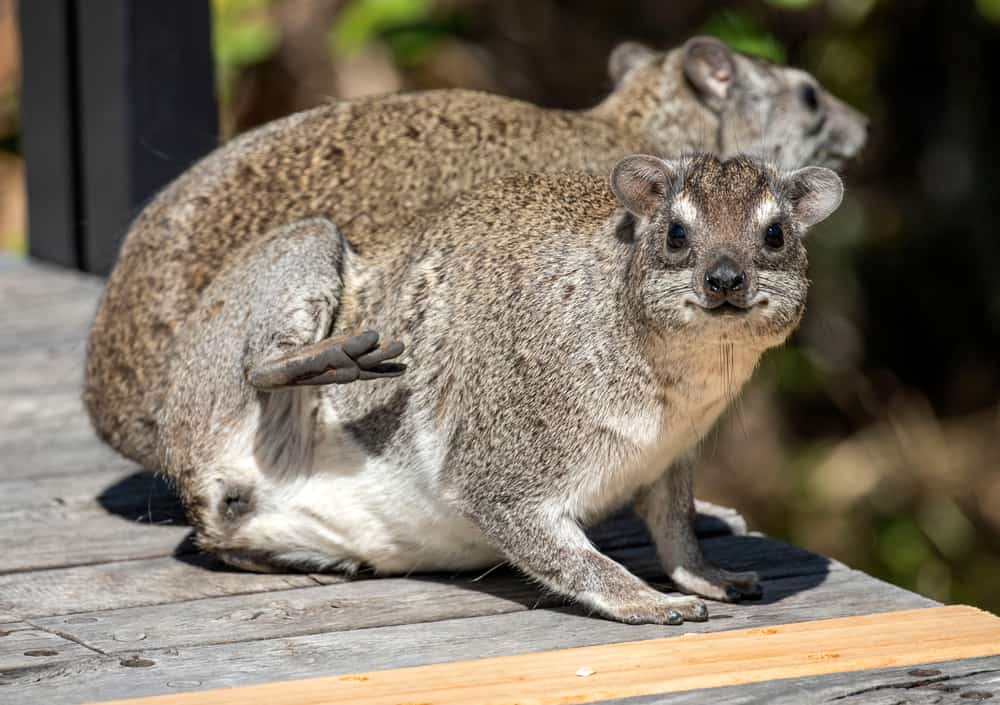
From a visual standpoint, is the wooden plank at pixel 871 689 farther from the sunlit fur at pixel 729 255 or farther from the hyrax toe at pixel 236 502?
the hyrax toe at pixel 236 502

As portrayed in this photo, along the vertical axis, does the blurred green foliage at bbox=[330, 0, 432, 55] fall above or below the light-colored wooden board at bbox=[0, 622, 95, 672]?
above

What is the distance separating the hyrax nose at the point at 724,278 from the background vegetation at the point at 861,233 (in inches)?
263

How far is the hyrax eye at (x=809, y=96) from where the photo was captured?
24.9 feet

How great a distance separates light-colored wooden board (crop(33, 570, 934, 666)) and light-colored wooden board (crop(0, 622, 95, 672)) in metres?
0.05

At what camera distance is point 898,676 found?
3840 mm

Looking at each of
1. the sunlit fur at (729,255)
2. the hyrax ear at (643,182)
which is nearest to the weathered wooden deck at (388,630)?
the sunlit fur at (729,255)

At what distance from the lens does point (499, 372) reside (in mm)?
4645

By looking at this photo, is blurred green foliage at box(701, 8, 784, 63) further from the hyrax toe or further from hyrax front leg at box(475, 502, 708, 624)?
hyrax front leg at box(475, 502, 708, 624)

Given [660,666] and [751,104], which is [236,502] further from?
[751,104]

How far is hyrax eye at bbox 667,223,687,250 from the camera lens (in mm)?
4234

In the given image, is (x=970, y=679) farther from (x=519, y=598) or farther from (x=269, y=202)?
(x=269, y=202)

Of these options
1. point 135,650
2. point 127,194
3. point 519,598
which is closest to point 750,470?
point 127,194

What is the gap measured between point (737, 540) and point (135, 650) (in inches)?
75.6

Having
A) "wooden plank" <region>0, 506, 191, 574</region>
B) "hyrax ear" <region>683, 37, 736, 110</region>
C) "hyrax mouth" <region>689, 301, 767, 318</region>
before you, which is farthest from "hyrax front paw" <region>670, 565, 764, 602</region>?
"hyrax ear" <region>683, 37, 736, 110</region>
